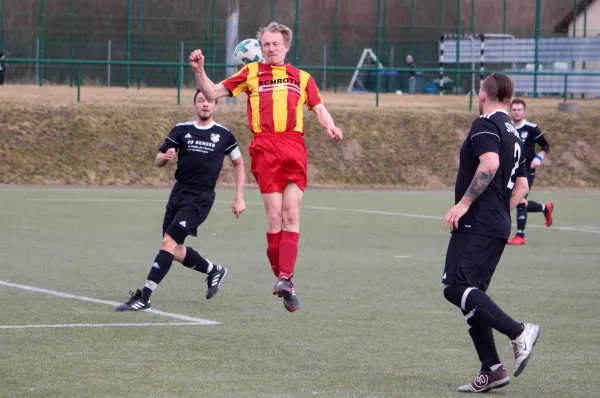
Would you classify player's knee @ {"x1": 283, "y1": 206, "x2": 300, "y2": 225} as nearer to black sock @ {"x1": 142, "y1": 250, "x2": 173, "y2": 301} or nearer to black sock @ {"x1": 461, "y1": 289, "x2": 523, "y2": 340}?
black sock @ {"x1": 142, "y1": 250, "x2": 173, "y2": 301}

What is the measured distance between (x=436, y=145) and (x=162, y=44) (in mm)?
17687

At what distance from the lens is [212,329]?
27.8ft

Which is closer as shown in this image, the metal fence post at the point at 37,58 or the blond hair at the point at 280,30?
the blond hair at the point at 280,30

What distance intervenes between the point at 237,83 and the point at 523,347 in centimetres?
308

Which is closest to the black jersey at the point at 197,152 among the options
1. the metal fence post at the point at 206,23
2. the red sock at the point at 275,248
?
the red sock at the point at 275,248

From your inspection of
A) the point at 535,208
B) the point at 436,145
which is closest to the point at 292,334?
the point at 535,208

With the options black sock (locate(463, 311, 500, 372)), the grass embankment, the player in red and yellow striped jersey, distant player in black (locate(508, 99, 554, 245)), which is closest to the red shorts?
the player in red and yellow striped jersey

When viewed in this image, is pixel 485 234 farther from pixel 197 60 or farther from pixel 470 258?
pixel 197 60

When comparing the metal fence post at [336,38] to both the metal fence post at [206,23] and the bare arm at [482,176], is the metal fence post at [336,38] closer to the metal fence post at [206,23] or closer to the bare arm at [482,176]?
the metal fence post at [206,23]

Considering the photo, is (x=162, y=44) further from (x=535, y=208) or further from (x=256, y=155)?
(x=256, y=155)

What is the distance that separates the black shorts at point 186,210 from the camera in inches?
381

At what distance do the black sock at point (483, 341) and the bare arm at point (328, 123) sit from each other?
2003 millimetres

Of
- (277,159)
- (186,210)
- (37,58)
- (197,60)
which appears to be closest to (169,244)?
(186,210)

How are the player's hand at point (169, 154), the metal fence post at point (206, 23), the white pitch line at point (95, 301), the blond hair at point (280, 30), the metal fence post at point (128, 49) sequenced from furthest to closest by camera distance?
the metal fence post at point (206, 23) < the metal fence post at point (128, 49) < the player's hand at point (169, 154) < the white pitch line at point (95, 301) < the blond hair at point (280, 30)
